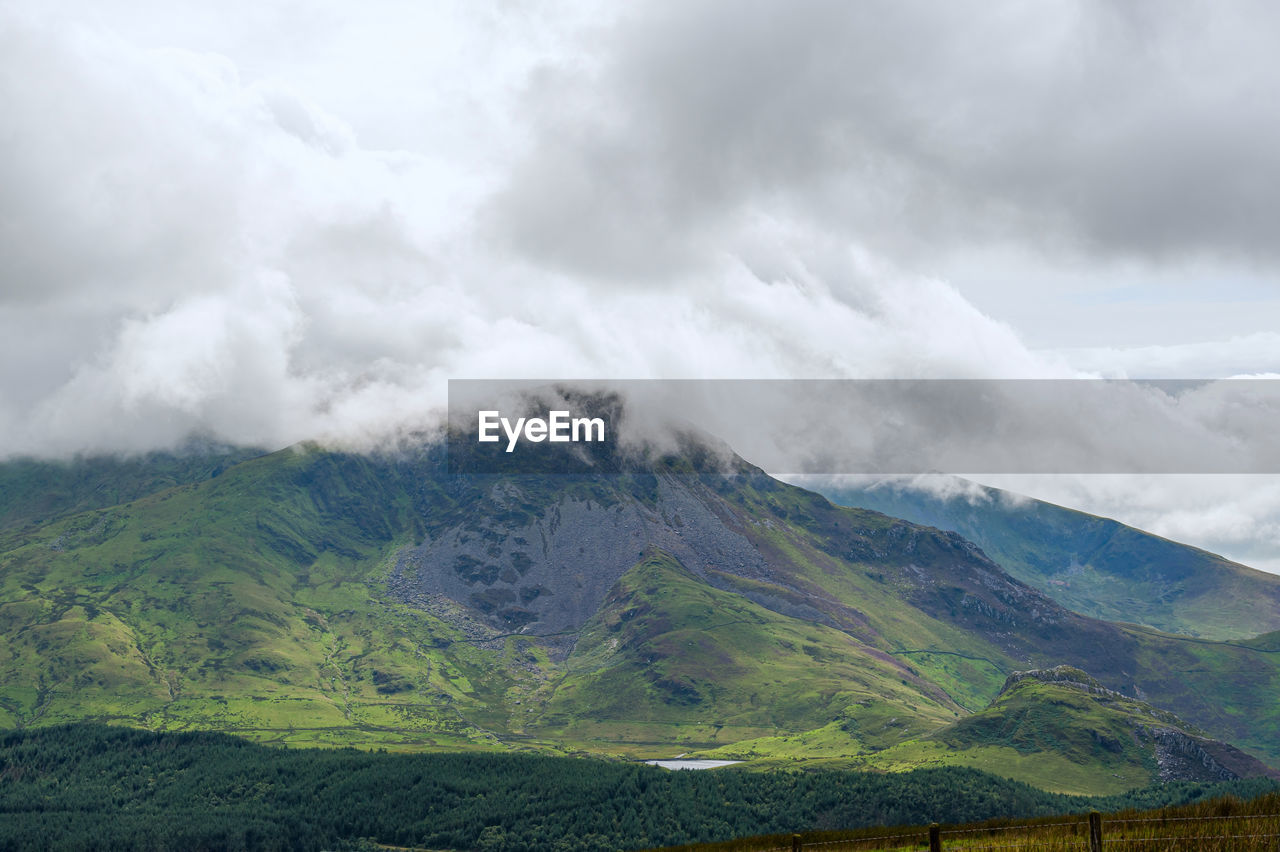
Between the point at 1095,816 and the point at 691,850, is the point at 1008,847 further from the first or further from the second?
the point at 691,850

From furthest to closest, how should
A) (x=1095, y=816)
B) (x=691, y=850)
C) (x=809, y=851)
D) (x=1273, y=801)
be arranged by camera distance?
(x=691, y=850) → (x=809, y=851) → (x=1273, y=801) → (x=1095, y=816)

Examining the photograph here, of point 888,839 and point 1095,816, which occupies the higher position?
point 1095,816

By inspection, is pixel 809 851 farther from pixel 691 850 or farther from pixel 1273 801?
pixel 691 850

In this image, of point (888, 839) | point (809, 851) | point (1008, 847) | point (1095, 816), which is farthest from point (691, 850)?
point (1095, 816)

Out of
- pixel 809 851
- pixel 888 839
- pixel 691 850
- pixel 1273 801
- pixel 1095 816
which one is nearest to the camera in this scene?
pixel 1095 816

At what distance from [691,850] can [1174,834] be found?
70.2 metres

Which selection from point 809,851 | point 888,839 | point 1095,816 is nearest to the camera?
point 1095,816

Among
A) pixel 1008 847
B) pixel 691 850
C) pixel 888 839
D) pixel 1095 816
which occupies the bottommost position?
pixel 691 850

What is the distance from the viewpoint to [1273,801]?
72625mm

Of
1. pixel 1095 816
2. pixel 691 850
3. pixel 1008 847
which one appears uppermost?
pixel 1095 816

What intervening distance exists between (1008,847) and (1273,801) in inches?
823

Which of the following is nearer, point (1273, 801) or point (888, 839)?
point (1273, 801)

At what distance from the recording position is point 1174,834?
211 feet

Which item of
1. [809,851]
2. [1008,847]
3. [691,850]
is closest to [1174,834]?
[1008,847]
